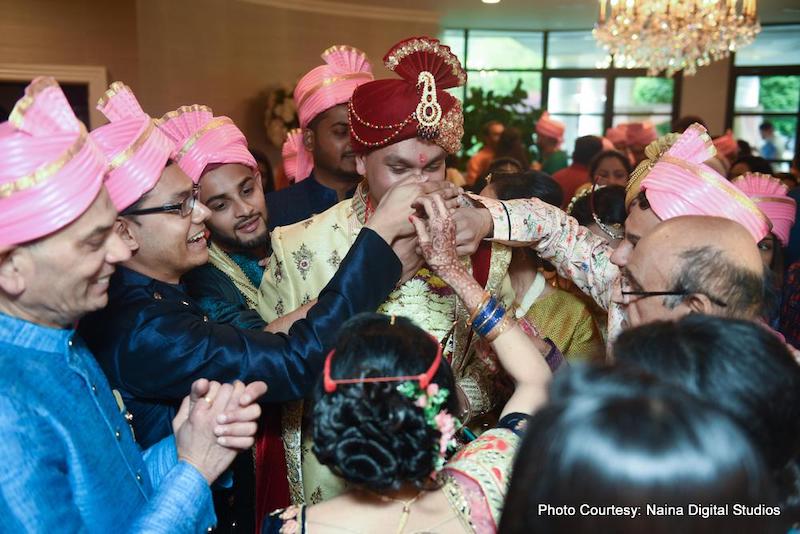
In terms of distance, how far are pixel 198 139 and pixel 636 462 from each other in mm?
1966

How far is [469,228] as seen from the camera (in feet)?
6.51

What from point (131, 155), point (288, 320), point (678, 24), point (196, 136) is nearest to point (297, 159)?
point (196, 136)

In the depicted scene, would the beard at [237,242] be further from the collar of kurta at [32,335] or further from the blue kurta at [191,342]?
the collar of kurta at [32,335]

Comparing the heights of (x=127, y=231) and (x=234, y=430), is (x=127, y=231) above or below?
above

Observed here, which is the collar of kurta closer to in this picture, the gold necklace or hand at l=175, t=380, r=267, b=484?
hand at l=175, t=380, r=267, b=484

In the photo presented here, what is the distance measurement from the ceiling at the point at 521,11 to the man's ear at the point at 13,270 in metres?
9.44

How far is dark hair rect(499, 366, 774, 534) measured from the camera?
78 centimetres

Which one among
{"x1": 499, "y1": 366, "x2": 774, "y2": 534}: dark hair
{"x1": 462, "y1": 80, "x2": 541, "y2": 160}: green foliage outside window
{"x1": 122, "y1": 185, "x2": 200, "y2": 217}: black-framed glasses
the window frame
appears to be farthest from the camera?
the window frame

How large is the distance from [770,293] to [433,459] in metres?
0.92

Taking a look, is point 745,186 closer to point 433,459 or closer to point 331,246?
point 331,246

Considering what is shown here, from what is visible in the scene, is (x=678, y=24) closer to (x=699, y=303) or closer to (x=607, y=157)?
(x=607, y=157)

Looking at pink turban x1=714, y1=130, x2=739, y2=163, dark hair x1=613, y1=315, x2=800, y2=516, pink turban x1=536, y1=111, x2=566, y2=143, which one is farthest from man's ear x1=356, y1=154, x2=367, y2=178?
pink turban x1=536, y1=111, x2=566, y2=143

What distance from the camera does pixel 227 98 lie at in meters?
8.59

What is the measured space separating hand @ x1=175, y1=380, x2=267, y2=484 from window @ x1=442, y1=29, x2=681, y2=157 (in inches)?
459
